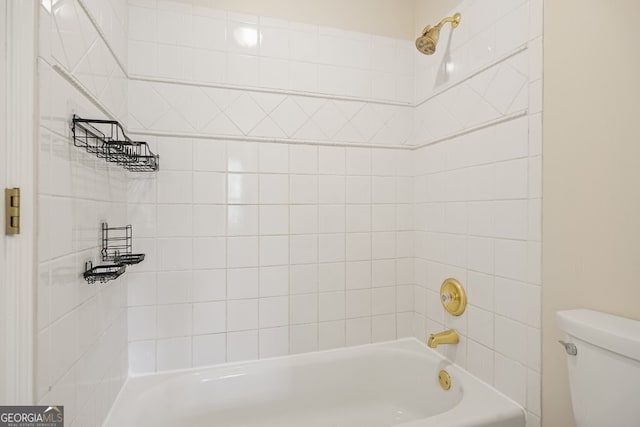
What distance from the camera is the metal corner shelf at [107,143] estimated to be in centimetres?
92

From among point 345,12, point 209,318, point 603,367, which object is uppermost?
point 345,12

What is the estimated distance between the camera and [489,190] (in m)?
1.38

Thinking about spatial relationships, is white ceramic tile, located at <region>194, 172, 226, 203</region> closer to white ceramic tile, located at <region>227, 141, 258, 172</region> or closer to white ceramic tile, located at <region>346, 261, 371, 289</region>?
white ceramic tile, located at <region>227, 141, 258, 172</region>

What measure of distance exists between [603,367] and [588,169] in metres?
0.59

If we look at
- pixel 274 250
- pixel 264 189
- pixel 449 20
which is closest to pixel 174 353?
pixel 274 250

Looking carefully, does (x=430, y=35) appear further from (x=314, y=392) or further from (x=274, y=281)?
(x=314, y=392)

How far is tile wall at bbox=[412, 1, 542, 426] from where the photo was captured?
1.20 m

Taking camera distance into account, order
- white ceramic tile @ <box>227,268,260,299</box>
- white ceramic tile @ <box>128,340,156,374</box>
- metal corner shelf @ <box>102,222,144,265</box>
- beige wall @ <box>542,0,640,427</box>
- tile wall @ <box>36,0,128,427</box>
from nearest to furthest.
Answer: tile wall @ <box>36,0,128,427</box> < beige wall @ <box>542,0,640,427</box> < metal corner shelf @ <box>102,222,144,265</box> < white ceramic tile @ <box>128,340,156,374</box> < white ceramic tile @ <box>227,268,260,299</box>

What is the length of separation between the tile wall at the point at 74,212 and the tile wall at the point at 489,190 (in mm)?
1502

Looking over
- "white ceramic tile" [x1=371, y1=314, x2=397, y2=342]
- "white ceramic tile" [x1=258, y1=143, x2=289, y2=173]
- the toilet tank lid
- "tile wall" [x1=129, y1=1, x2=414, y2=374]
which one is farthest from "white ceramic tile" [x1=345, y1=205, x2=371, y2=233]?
the toilet tank lid

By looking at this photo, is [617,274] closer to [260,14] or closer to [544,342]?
[544,342]

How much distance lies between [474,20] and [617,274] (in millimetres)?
1199

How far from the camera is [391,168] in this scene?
1867 millimetres

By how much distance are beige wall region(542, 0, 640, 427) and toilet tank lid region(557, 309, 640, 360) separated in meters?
0.06
